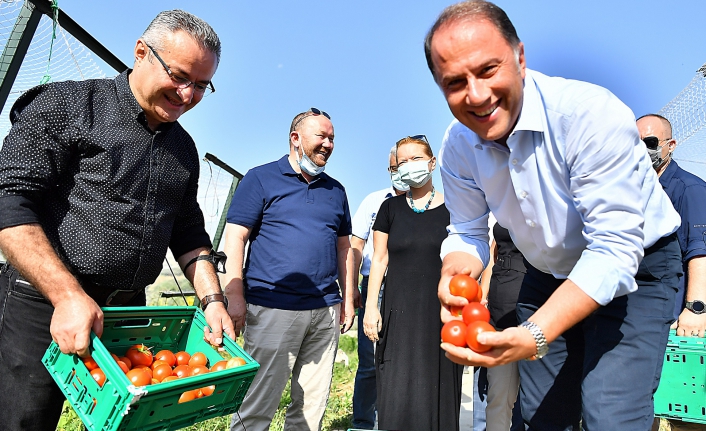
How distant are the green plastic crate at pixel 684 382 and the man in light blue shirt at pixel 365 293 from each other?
2081 mm

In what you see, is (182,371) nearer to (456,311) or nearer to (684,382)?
(456,311)

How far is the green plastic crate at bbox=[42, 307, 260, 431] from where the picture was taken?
160cm

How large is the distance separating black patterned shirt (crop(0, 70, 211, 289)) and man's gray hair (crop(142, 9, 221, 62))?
0.82 ft

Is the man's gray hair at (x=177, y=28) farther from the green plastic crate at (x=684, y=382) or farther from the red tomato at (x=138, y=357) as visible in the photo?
the green plastic crate at (x=684, y=382)

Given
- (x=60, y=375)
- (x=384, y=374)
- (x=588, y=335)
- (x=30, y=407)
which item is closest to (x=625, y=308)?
(x=588, y=335)

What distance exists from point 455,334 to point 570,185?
2.18 feet

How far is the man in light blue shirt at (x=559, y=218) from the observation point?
1.67m

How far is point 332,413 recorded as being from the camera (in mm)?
4797

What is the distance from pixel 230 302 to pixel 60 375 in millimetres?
1500

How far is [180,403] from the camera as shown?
5.80ft

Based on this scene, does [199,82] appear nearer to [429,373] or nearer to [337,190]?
[337,190]

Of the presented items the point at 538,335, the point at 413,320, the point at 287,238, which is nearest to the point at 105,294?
the point at 287,238

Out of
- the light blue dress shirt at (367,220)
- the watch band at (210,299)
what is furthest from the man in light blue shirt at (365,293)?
the watch band at (210,299)

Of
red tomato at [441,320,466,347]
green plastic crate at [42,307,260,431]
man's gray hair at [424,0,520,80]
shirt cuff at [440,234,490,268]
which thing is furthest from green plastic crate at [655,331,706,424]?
green plastic crate at [42,307,260,431]
